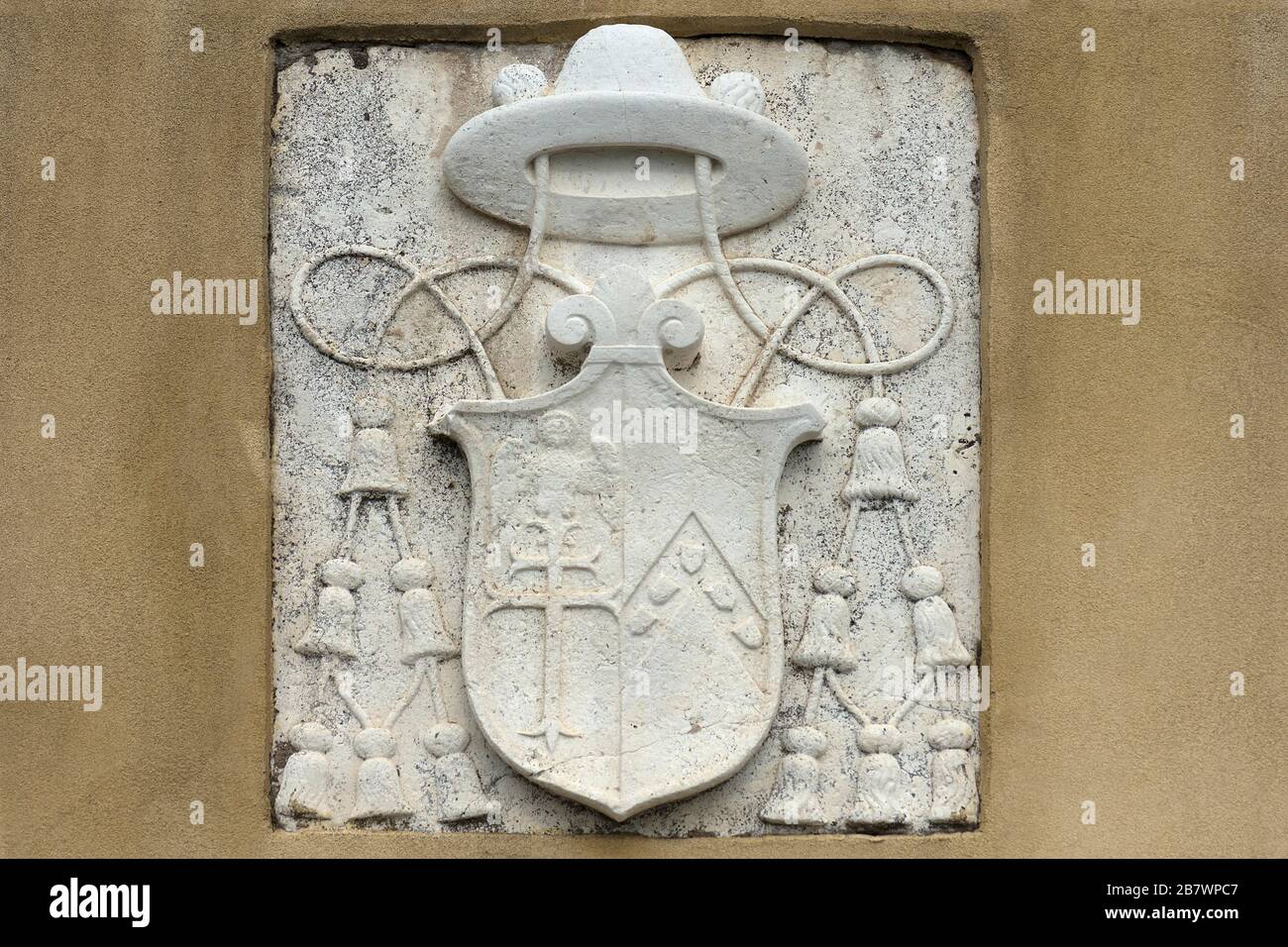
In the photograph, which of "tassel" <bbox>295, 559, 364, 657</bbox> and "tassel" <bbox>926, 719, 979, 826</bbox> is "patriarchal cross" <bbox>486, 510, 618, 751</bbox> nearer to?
"tassel" <bbox>295, 559, 364, 657</bbox>

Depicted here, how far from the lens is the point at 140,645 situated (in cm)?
490

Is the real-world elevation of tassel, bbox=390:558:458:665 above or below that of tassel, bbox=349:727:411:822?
above

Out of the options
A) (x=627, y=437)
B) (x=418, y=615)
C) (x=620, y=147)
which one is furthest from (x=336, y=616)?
(x=620, y=147)

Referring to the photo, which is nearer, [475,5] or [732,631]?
[732,631]

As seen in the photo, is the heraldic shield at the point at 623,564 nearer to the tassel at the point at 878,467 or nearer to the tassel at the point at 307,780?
the tassel at the point at 878,467

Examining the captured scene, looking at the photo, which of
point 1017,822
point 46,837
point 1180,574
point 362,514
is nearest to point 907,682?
point 1017,822

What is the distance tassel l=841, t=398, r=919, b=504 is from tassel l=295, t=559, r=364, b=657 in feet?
4.23

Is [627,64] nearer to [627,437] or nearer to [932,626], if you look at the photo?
[627,437]

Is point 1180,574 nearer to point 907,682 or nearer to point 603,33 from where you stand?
point 907,682

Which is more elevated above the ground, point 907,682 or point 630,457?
point 630,457

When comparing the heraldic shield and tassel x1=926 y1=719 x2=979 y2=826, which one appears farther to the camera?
tassel x1=926 y1=719 x2=979 y2=826

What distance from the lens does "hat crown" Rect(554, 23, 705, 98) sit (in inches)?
195

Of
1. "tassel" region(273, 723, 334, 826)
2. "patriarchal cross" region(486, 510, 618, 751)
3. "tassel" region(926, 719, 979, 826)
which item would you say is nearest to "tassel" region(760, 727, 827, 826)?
"tassel" region(926, 719, 979, 826)

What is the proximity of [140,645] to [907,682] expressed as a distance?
1953 millimetres
